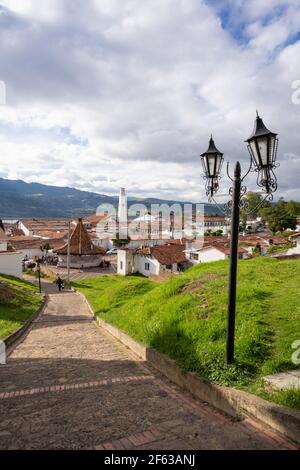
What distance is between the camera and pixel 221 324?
688cm

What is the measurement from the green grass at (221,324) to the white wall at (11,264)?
25.9 meters

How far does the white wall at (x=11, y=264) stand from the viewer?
34.1 meters

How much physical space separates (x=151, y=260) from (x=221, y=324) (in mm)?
34914

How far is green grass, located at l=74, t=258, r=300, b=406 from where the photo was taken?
549cm

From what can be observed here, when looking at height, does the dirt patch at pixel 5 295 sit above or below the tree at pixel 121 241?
below

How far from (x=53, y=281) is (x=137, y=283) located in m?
19.0

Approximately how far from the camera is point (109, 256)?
59.7 m

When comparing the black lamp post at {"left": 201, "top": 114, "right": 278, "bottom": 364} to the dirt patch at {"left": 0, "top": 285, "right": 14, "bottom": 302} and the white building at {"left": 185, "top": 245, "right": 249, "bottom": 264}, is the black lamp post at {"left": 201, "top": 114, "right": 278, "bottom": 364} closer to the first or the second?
the dirt patch at {"left": 0, "top": 285, "right": 14, "bottom": 302}

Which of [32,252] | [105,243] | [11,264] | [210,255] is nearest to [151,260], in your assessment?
[210,255]

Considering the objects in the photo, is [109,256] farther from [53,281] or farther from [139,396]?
[139,396]

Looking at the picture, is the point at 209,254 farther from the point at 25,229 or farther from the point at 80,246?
the point at 25,229

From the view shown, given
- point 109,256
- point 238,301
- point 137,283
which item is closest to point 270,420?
point 238,301

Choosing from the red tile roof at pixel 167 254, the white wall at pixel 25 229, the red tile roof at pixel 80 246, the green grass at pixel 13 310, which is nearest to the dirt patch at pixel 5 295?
the green grass at pixel 13 310
